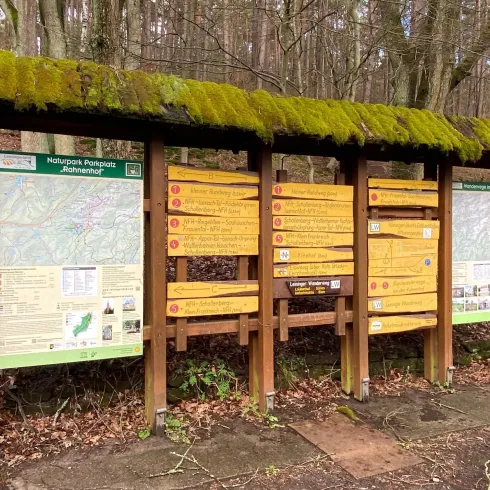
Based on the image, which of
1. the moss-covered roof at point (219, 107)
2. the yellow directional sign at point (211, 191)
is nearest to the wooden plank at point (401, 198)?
the moss-covered roof at point (219, 107)

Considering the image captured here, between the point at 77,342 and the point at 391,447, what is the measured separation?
2.86 metres

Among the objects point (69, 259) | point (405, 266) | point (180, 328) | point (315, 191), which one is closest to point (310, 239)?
point (315, 191)

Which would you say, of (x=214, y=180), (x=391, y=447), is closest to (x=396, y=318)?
(x=391, y=447)

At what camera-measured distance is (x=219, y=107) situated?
383cm

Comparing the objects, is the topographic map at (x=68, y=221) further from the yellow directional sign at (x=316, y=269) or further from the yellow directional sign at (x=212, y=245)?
the yellow directional sign at (x=316, y=269)

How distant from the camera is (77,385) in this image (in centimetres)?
432

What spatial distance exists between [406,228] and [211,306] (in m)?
2.49

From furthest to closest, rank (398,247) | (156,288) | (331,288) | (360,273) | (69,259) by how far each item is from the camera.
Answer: (398,247) → (360,273) → (331,288) → (156,288) → (69,259)

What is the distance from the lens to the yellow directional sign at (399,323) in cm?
500

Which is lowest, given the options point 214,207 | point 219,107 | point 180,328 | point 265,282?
point 180,328

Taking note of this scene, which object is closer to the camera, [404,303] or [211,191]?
[211,191]

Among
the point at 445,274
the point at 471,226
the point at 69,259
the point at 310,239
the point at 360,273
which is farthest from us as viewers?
the point at 471,226

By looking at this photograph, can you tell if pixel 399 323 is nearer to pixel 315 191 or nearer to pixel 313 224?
pixel 313 224

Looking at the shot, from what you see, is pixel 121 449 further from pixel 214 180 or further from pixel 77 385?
pixel 214 180
